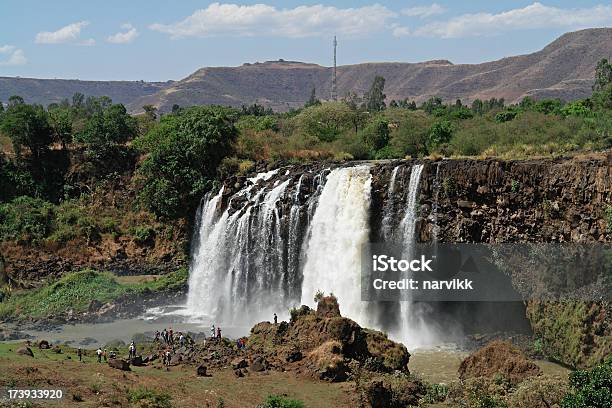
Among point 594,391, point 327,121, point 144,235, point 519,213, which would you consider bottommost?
point 144,235

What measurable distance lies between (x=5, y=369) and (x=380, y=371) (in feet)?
36.8

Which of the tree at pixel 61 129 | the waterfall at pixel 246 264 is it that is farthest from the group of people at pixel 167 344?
the tree at pixel 61 129

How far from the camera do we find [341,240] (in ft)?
98.3

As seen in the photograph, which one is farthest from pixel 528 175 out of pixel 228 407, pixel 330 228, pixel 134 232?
pixel 134 232

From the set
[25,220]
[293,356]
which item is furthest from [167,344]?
[25,220]

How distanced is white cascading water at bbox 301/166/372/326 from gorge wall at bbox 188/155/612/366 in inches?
1.9

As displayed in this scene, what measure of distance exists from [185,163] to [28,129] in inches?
552

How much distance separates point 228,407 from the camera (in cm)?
1873

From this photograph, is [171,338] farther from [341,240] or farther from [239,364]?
[341,240]

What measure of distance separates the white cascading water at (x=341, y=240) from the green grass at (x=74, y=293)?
1034cm

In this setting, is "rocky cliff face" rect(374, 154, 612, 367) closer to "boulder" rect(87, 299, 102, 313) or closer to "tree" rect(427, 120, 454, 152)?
"tree" rect(427, 120, 454, 152)

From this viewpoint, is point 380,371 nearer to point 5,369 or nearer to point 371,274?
point 371,274

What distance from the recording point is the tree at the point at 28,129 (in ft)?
155

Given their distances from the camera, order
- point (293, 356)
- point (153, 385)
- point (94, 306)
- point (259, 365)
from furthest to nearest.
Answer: point (94, 306) → point (293, 356) → point (259, 365) → point (153, 385)
